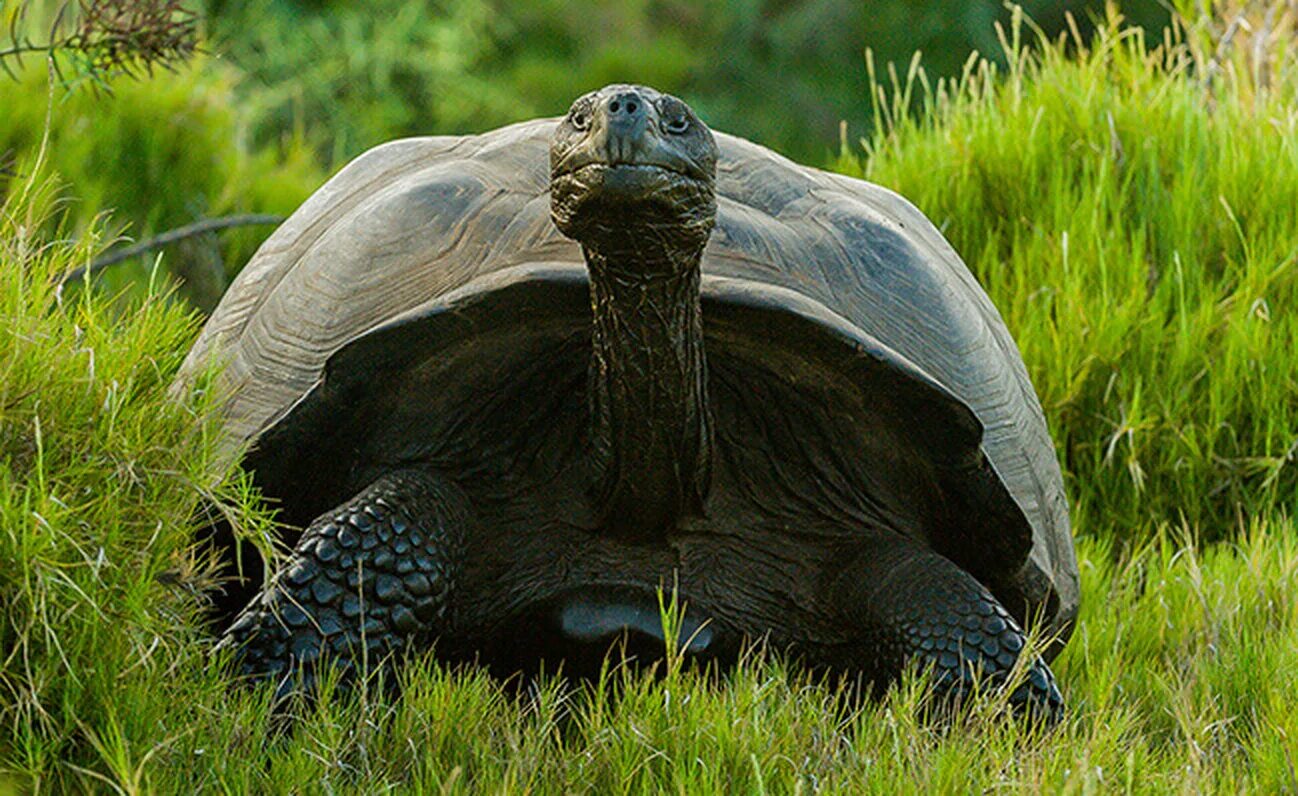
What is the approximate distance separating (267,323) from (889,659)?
1181 millimetres

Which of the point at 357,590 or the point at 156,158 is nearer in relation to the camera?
the point at 357,590

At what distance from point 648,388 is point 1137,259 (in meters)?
1.98

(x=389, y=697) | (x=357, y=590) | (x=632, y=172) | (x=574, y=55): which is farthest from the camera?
(x=574, y=55)

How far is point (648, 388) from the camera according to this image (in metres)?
2.48

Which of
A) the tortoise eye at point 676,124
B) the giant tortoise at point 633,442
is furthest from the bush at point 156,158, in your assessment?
the tortoise eye at point 676,124

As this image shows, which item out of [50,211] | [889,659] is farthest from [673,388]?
[50,211]

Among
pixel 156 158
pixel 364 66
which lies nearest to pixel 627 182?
pixel 156 158

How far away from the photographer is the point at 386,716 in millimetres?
2119

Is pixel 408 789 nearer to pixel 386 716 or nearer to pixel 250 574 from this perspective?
pixel 386 716

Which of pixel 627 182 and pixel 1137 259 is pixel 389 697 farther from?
pixel 1137 259

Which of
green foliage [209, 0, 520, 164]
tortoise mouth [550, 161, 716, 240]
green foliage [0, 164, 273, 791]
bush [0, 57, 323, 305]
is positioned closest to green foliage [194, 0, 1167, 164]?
green foliage [209, 0, 520, 164]

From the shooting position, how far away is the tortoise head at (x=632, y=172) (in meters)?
2.21

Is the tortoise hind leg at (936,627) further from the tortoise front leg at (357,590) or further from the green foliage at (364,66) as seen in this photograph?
the green foliage at (364,66)

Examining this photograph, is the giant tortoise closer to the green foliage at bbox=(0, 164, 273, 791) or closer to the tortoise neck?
the tortoise neck
